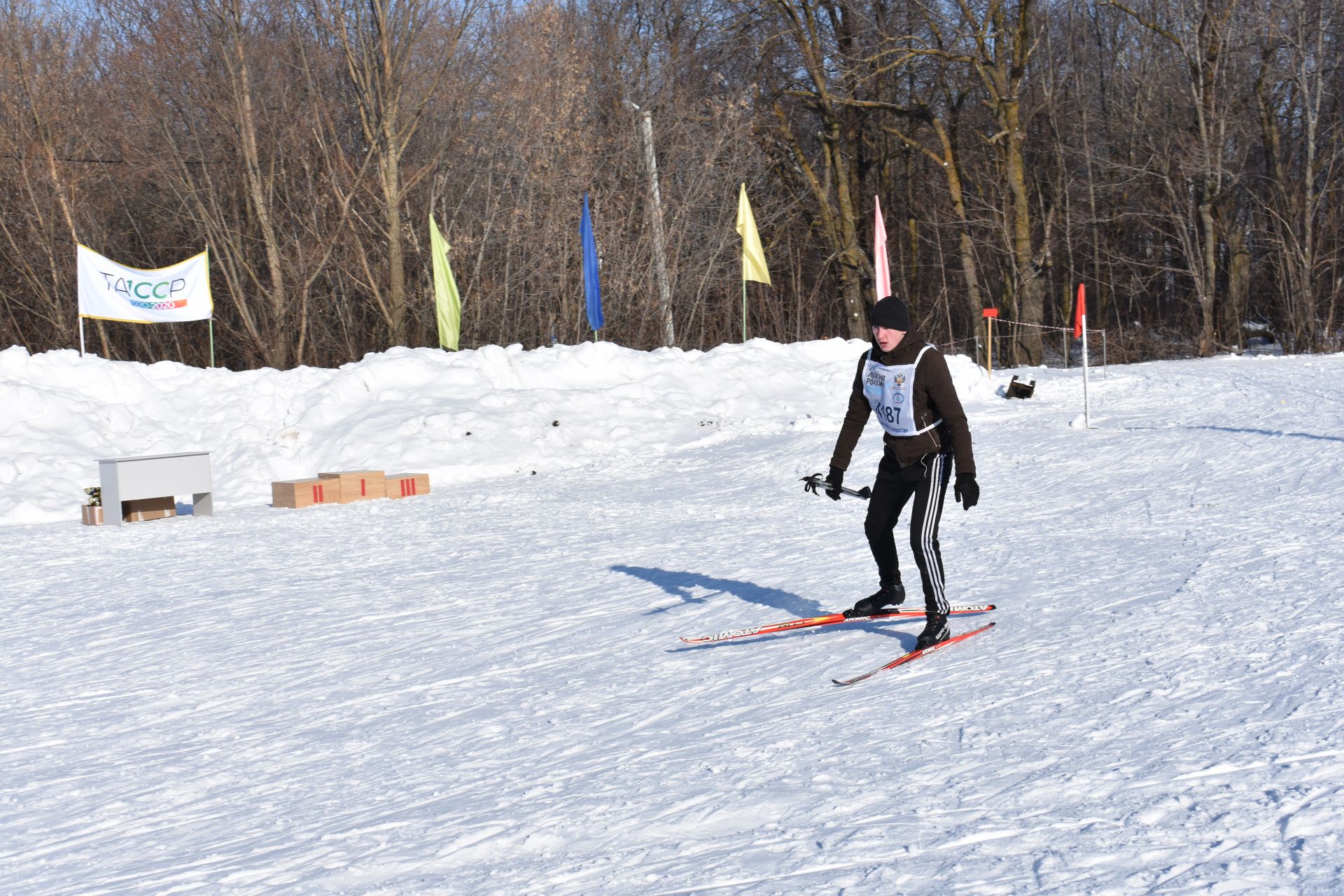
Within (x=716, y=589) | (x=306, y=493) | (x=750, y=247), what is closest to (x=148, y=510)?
(x=306, y=493)

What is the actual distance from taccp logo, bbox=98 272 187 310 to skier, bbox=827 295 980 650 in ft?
45.1

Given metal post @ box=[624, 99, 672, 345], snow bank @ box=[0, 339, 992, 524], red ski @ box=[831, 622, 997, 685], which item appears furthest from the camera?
metal post @ box=[624, 99, 672, 345]

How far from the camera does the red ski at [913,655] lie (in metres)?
5.27

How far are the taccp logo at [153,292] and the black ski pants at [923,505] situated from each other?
13848 mm

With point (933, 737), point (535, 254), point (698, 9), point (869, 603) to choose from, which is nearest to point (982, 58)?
point (698, 9)

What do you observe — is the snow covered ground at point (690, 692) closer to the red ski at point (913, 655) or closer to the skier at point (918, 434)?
the red ski at point (913, 655)

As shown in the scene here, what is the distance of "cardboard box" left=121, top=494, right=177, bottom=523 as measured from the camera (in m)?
12.6

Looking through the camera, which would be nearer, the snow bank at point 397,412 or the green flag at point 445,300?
the snow bank at point 397,412

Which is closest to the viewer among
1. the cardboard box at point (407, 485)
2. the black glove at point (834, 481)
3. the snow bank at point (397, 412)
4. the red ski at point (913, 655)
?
the red ski at point (913, 655)

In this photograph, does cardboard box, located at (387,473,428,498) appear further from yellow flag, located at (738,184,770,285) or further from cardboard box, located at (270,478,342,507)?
yellow flag, located at (738,184,770,285)

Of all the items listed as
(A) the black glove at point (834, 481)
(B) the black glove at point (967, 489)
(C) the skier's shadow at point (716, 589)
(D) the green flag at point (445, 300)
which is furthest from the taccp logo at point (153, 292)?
(B) the black glove at point (967, 489)

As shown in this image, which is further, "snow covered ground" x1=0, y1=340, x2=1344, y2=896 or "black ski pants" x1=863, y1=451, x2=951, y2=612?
"black ski pants" x1=863, y1=451, x2=951, y2=612

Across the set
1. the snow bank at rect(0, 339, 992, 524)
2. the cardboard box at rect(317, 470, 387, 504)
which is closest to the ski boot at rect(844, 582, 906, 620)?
the cardboard box at rect(317, 470, 387, 504)

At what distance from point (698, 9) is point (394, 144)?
1002 cm
